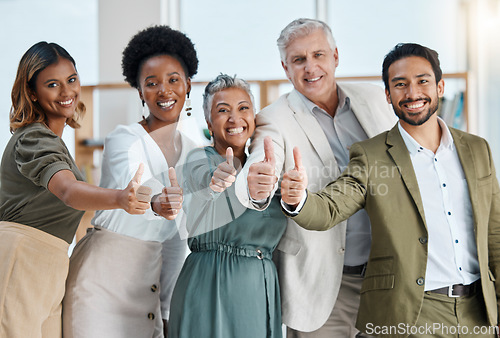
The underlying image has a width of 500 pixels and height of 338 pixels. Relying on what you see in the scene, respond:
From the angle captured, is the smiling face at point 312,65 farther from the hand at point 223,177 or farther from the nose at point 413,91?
the hand at point 223,177

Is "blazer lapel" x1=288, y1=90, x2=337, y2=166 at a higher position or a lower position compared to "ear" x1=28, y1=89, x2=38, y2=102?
lower

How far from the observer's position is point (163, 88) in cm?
182

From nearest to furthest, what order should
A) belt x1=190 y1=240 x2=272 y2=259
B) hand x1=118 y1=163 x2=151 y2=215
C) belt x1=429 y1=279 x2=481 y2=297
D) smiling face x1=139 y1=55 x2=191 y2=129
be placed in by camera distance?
hand x1=118 y1=163 x2=151 y2=215, belt x1=429 y1=279 x2=481 y2=297, belt x1=190 y1=240 x2=272 y2=259, smiling face x1=139 y1=55 x2=191 y2=129

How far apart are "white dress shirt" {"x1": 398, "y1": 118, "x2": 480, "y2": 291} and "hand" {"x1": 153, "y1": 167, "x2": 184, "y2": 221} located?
2.53 feet

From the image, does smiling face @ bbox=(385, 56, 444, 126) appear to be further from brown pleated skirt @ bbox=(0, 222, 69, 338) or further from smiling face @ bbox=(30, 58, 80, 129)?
brown pleated skirt @ bbox=(0, 222, 69, 338)

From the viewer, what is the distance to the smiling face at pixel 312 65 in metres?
1.91

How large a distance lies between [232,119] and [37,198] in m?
0.68

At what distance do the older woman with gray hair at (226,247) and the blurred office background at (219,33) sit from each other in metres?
2.51

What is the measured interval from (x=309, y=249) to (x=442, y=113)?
248 cm

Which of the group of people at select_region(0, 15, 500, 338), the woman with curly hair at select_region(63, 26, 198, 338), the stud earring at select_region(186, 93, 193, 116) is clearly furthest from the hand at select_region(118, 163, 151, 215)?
the stud earring at select_region(186, 93, 193, 116)

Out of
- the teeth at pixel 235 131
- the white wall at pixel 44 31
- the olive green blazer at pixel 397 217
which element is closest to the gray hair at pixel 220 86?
the teeth at pixel 235 131

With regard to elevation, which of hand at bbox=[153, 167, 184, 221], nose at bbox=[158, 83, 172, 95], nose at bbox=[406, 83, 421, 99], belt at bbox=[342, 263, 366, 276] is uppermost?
nose at bbox=[158, 83, 172, 95]

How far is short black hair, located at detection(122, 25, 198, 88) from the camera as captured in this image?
6.21 feet

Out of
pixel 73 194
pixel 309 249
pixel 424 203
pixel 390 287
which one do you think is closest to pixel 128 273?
pixel 73 194
